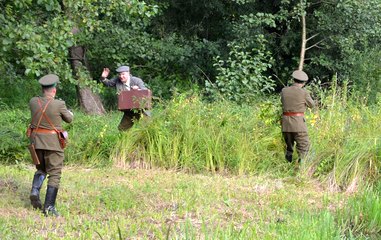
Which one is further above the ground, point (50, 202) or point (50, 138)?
point (50, 138)

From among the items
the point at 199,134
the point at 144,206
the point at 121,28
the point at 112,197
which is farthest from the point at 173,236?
the point at 121,28

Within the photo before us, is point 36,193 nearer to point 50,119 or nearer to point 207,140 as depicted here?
point 50,119

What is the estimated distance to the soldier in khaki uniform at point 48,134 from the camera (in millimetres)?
7285

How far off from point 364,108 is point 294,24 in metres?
8.91

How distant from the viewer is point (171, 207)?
7.51 metres

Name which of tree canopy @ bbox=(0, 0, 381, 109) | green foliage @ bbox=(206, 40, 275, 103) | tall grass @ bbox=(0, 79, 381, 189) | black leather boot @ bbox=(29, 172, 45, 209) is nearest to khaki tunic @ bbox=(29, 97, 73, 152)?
black leather boot @ bbox=(29, 172, 45, 209)

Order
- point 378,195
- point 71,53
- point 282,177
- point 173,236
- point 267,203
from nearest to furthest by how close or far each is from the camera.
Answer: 1. point 173,236
2. point 378,195
3. point 267,203
4. point 282,177
5. point 71,53

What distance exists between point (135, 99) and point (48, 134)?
355 cm

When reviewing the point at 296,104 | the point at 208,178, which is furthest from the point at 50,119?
the point at 296,104

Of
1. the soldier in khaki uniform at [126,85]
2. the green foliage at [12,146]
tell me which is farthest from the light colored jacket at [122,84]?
the green foliage at [12,146]

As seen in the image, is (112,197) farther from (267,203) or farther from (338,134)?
(338,134)

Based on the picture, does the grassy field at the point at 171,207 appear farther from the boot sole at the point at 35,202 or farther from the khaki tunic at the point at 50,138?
the khaki tunic at the point at 50,138

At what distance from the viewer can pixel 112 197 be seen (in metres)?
7.95

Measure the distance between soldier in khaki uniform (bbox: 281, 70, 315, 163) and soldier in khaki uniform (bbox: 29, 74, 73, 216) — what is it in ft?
12.9
